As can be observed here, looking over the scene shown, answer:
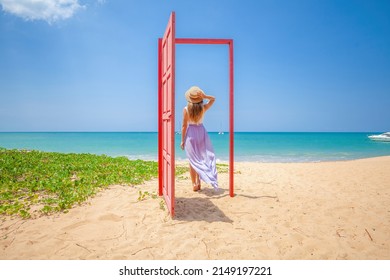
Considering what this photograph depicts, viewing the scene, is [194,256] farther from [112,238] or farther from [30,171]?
[30,171]

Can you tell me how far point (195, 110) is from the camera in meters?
5.36

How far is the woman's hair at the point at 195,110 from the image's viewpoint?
5344mm

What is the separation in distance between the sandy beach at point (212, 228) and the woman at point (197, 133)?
0.83 m

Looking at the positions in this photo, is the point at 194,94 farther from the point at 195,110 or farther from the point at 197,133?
the point at 197,133

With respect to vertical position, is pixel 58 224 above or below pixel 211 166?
below

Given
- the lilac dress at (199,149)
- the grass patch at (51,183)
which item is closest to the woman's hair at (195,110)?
the lilac dress at (199,149)

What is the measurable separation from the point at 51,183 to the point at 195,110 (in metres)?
3.81

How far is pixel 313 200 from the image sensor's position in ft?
18.0

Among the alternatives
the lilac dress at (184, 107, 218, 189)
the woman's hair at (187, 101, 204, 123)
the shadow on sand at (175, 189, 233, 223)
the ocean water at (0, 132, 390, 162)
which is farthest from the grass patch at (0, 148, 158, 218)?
the ocean water at (0, 132, 390, 162)

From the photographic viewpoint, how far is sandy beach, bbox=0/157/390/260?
325 cm

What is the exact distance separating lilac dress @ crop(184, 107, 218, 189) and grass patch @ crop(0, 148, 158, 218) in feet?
7.39

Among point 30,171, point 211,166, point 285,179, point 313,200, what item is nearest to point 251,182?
point 285,179

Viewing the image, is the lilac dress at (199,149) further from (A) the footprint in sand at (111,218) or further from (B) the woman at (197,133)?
(A) the footprint in sand at (111,218)
